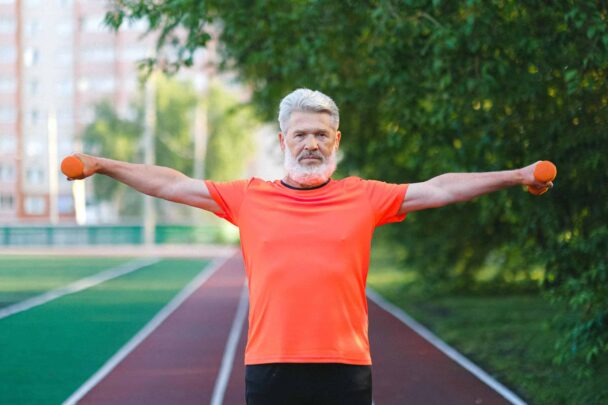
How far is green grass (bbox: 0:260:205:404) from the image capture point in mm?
8828

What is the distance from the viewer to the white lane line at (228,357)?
27.4 ft

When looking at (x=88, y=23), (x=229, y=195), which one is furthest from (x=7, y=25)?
(x=229, y=195)

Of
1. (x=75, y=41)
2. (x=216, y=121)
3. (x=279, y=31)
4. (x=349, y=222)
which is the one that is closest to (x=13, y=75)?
(x=75, y=41)

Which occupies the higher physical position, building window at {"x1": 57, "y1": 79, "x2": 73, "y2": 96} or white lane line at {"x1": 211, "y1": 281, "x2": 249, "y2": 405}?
→ building window at {"x1": 57, "y1": 79, "x2": 73, "y2": 96}

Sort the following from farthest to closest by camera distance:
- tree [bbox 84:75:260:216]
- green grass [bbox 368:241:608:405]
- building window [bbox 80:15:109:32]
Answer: building window [bbox 80:15:109:32]
tree [bbox 84:75:260:216]
green grass [bbox 368:241:608:405]

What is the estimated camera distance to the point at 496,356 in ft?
34.4

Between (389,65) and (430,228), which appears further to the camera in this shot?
(430,228)

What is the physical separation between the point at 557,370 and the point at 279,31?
477cm

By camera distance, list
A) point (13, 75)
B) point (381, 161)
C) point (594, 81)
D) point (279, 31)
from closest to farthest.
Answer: point (594, 81)
point (279, 31)
point (381, 161)
point (13, 75)

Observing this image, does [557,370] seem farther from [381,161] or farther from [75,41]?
[75,41]

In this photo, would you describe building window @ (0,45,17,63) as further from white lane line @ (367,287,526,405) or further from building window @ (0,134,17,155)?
white lane line @ (367,287,526,405)

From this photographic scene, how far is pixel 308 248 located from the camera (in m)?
3.08

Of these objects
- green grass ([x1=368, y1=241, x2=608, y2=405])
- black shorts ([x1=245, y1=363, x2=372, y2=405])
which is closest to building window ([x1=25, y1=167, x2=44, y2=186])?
green grass ([x1=368, y1=241, x2=608, y2=405])

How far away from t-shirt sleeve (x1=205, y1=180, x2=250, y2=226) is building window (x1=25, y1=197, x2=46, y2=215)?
77.6 metres
